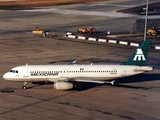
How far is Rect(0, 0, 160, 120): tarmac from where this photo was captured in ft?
167

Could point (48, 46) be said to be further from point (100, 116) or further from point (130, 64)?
point (100, 116)

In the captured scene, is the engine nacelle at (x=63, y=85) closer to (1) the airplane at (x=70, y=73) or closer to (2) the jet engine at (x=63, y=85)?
(2) the jet engine at (x=63, y=85)

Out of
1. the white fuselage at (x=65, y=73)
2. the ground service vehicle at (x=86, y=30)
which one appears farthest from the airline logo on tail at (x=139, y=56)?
the ground service vehicle at (x=86, y=30)

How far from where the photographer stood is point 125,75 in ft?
200

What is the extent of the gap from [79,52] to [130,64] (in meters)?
28.1

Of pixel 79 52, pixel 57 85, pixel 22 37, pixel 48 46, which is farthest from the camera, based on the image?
pixel 22 37

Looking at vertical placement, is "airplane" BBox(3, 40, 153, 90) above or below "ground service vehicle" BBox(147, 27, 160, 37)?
below

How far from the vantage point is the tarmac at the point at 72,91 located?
50.8 meters

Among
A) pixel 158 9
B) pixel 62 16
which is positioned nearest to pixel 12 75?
pixel 62 16

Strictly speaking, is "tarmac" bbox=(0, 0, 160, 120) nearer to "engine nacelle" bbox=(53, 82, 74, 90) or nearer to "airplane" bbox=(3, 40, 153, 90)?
"engine nacelle" bbox=(53, 82, 74, 90)

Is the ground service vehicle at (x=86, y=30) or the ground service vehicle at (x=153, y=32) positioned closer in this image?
the ground service vehicle at (x=153, y=32)

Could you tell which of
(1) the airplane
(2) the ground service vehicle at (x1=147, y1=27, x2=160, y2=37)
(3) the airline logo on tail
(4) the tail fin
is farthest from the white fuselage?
(2) the ground service vehicle at (x1=147, y1=27, x2=160, y2=37)

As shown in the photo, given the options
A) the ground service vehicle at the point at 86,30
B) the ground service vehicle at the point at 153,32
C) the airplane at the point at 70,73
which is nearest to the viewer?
the airplane at the point at 70,73

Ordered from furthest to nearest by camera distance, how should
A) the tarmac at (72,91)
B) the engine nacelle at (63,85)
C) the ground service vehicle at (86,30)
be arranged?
1. the ground service vehicle at (86,30)
2. the engine nacelle at (63,85)
3. the tarmac at (72,91)
